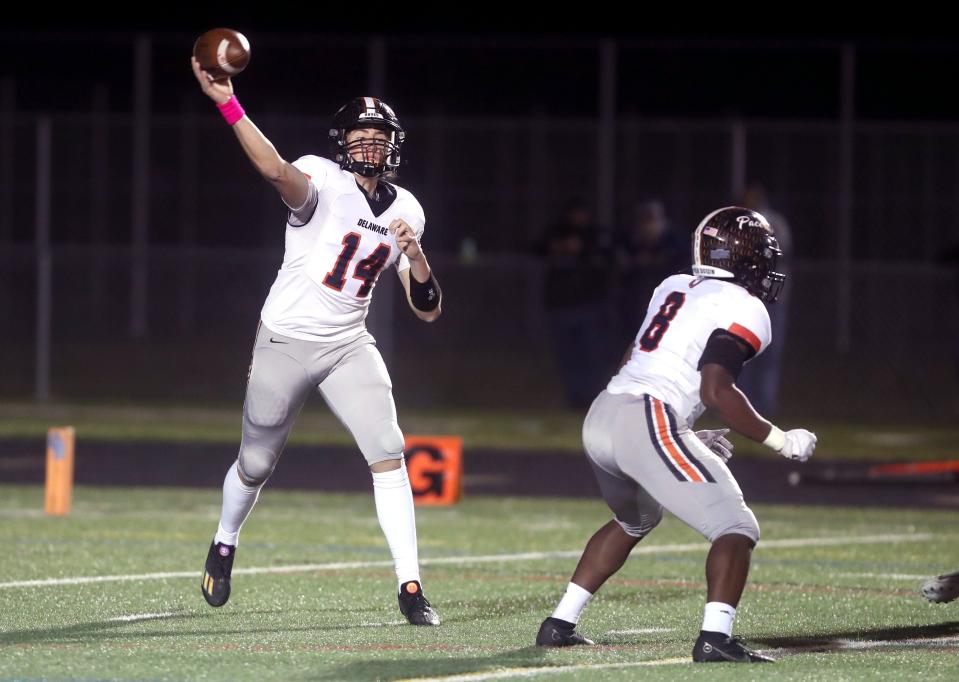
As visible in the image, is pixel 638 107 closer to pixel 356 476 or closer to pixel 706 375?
pixel 356 476

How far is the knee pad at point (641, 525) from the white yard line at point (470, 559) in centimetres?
262

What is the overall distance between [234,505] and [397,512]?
2.39 ft

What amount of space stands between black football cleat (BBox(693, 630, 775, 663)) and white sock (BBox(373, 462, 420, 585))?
160 centimetres

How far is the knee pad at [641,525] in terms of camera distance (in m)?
7.01

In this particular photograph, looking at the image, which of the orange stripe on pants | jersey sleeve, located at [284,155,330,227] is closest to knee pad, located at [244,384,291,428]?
jersey sleeve, located at [284,155,330,227]

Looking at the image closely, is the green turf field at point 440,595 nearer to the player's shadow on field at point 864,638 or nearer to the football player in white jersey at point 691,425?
the player's shadow on field at point 864,638

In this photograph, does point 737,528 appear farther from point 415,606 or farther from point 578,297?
point 578,297

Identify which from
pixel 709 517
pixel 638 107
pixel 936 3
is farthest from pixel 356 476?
pixel 936 3

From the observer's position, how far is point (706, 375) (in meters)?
6.61

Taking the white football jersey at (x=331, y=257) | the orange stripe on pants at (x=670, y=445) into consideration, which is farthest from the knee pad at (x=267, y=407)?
the orange stripe on pants at (x=670, y=445)

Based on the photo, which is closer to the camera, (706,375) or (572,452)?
(706,375)

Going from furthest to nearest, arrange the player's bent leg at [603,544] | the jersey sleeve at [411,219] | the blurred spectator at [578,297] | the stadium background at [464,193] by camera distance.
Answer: the stadium background at [464,193], the blurred spectator at [578,297], the jersey sleeve at [411,219], the player's bent leg at [603,544]

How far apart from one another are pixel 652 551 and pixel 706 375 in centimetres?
384

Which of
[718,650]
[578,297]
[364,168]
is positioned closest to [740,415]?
[718,650]
